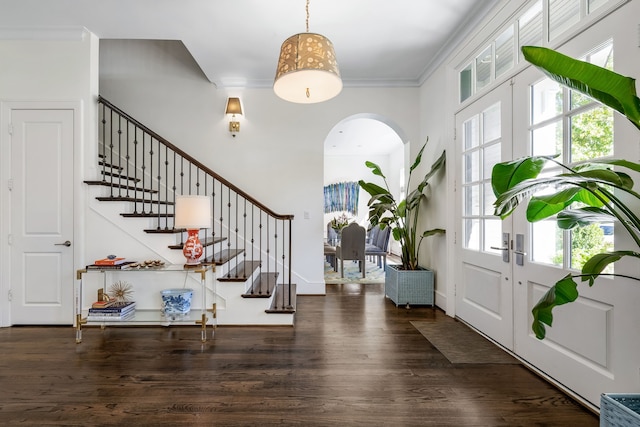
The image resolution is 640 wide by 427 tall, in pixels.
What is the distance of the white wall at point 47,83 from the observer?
3.24m

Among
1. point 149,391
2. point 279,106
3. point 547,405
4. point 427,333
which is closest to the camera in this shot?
point 547,405

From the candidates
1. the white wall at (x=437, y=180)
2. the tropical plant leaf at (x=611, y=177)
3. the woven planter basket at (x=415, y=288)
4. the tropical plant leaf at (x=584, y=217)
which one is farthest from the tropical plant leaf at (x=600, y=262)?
the woven planter basket at (x=415, y=288)

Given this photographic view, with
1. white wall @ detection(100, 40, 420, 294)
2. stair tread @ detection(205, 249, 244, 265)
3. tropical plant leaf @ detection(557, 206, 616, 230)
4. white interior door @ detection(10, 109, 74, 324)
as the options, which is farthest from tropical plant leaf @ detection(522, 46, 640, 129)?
white interior door @ detection(10, 109, 74, 324)

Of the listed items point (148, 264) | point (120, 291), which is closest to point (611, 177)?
point (148, 264)

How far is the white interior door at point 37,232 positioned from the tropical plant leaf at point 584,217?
4.19 metres

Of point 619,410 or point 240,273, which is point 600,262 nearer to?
point 619,410

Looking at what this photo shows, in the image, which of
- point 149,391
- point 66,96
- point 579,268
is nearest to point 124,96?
point 66,96

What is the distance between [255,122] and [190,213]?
2075mm

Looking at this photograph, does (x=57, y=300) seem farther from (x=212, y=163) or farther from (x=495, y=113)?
(x=495, y=113)

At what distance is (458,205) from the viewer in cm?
335

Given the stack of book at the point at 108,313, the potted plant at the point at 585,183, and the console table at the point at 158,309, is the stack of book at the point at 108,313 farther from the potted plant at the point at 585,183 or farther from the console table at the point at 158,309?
the potted plant at the point at 585,183

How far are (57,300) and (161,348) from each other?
152cm

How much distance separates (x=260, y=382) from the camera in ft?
7.03

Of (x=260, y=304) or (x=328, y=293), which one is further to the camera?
(x=328, y=293)
